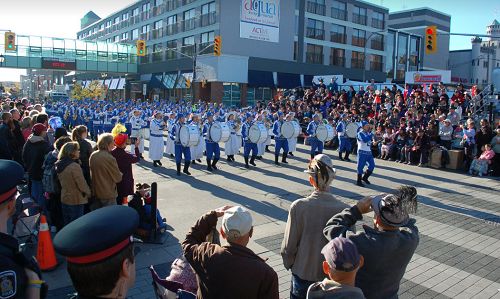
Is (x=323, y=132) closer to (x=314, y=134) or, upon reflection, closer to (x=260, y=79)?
(x=314, y=134)

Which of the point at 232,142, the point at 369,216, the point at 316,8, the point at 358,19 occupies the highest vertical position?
the point at 316,8

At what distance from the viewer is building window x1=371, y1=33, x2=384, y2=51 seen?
182ft

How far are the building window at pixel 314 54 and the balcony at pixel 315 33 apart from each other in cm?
110

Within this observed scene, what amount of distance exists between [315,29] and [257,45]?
9484 mm

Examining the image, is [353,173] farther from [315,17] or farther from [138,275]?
[315,17]

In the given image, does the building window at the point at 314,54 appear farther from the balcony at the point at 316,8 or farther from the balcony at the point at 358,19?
the balcony at the point at 358,19

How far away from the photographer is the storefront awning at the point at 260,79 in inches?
1746

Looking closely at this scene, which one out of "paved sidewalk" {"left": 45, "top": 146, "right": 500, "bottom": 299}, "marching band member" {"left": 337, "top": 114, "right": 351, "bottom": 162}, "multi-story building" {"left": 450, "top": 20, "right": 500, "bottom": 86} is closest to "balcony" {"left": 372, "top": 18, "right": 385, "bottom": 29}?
"multi-story building" {"left": 450, "top": 20, "right": 500, "bottom": 86}

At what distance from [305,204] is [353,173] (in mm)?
11322

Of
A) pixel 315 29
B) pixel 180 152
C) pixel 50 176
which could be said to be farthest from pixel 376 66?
pixel 50 176

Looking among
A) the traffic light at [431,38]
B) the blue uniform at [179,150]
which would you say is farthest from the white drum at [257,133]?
the traffic light at [431,38]

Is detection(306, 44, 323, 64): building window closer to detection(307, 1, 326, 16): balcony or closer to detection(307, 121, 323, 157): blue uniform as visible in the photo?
detection(307, 1, 326, 16): balcony

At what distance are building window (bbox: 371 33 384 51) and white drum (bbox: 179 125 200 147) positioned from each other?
4752cm

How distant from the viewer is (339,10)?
51875 mm
